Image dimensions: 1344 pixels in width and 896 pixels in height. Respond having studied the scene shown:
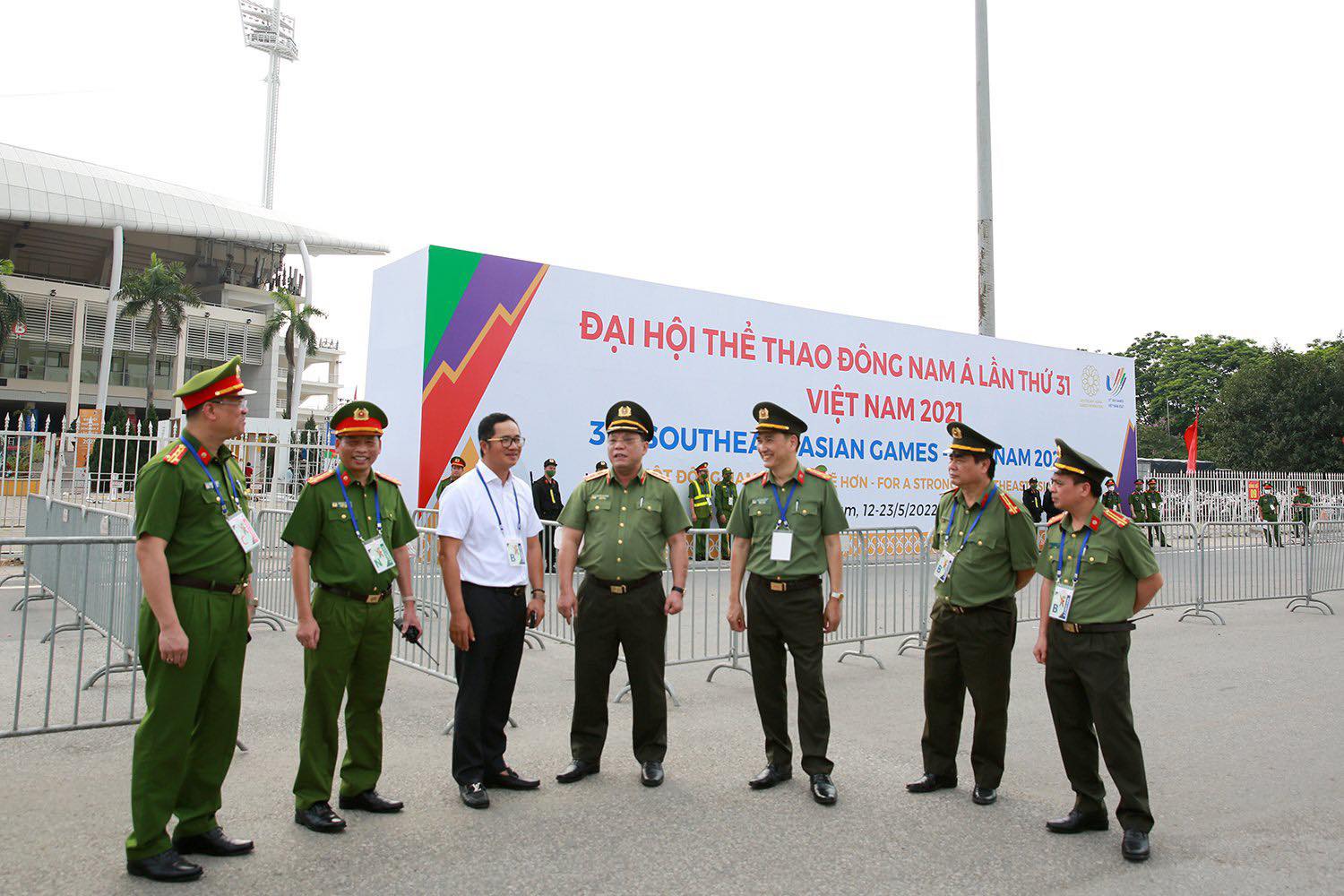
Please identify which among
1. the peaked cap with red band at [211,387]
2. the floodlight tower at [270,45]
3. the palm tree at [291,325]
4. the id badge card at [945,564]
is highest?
the floodlight tower at [270,45]

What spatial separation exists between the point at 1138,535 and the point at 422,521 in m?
8.71

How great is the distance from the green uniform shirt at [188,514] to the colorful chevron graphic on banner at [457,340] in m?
8.88

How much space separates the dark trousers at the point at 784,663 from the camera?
457 cm

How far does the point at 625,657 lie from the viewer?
15.6 feet

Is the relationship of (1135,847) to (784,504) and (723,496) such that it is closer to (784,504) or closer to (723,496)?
(784,504)

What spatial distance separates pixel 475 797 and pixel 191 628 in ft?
4.98

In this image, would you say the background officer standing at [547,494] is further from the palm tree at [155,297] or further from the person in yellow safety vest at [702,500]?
the palm tree at [155,297]

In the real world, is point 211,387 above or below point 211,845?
above

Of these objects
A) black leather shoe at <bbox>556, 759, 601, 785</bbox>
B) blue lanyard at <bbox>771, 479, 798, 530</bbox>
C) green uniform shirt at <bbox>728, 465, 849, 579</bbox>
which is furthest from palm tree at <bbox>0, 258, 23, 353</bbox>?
blue lanyard at <bbox>771, 479, 798, 530</bbox>

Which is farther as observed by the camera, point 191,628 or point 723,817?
point 723,817

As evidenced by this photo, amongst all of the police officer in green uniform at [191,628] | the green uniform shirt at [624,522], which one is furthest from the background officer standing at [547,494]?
the police officer in green uniform at [191,628]

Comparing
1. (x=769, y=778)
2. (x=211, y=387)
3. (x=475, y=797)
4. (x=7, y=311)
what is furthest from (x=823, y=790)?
(x=7, y=311)

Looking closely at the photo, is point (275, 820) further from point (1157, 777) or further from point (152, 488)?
point (1157, 777)

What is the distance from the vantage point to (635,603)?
470 cm
